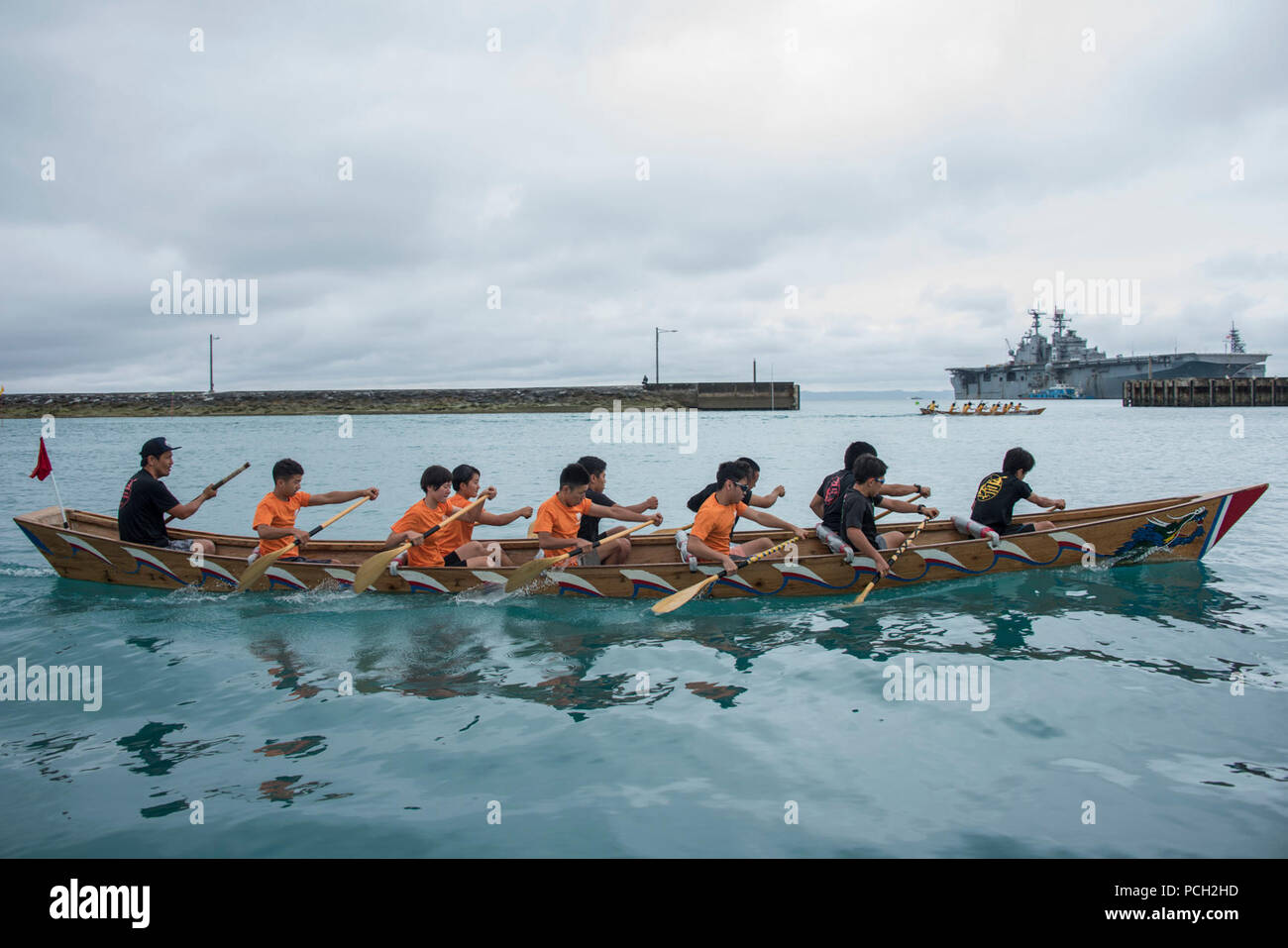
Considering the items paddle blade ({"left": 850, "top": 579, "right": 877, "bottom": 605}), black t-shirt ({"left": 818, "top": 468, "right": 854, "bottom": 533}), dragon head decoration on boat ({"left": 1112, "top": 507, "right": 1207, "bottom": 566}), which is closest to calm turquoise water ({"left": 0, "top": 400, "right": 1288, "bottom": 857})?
paddle blade ({"left": 850, "top": 579, "right": 877, "bottom": 605})

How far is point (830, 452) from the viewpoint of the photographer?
43.2 m

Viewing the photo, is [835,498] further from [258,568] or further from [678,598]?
[258,568]

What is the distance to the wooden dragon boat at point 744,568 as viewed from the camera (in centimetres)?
1087

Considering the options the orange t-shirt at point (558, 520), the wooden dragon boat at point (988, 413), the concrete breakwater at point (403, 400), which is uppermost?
the concrete breakwater at point (403, 400)

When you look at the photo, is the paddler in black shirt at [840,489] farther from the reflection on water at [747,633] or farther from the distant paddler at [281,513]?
the distant paddler at [281,513]

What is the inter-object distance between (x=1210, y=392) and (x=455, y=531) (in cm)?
10729

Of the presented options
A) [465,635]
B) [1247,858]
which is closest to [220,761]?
[465,635]

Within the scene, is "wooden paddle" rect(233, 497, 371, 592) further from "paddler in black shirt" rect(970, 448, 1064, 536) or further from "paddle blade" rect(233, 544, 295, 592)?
"paddler in black shirt" rect(970, 448, 1064, 536)


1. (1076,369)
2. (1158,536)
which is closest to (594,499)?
(1158,536)

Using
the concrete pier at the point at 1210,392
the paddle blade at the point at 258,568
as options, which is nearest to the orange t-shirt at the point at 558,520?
the paddle blade at the point at 258,568

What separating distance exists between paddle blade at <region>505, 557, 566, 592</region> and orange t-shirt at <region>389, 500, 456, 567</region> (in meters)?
1.34

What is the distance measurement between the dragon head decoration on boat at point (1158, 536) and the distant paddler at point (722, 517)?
5638 millimetres

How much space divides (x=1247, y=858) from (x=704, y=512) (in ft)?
22.2
